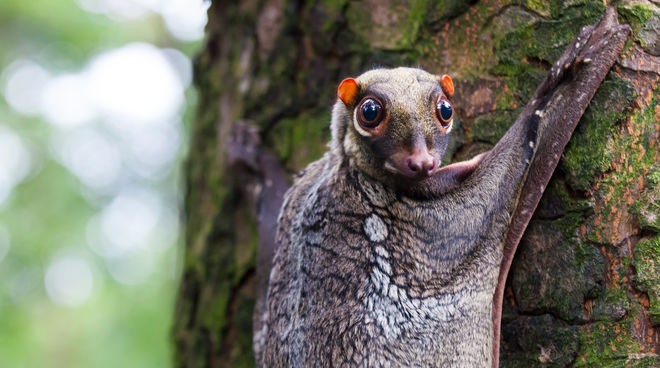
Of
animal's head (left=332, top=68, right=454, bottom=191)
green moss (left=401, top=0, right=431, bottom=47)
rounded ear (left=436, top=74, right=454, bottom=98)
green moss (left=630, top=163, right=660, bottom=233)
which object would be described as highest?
green moss (left=401, top=0, right=431, bottom=47)

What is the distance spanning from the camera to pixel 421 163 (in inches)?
106

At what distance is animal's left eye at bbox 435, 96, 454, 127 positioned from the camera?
2.95m

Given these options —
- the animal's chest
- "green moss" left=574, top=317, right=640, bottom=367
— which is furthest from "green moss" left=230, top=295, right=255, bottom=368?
"green moss" left=574, top=317, right=640, bottom=367

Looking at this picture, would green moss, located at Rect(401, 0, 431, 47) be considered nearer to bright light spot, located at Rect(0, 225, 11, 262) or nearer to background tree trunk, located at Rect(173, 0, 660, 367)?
background tree trunk, located at Rect(173, 0, 660, 367)

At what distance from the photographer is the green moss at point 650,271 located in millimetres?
2641

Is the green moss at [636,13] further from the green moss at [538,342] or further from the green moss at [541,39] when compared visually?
the green moss at [538,342]

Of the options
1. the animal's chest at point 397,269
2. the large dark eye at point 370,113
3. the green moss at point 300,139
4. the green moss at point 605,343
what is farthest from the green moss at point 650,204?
the green moss at point 300,139

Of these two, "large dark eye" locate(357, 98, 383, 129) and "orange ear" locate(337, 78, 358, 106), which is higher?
"orange ear" locate(337, 78, 358, 106)

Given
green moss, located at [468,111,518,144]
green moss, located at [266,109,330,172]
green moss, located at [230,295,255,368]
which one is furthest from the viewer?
green moss, located at [230,295,255,368]

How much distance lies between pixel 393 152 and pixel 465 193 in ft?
1.66

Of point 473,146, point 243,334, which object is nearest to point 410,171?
point 473,146

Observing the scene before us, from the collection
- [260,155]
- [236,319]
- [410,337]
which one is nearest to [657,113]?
[410,337]

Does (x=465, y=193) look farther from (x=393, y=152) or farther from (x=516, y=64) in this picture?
(x=516, y=64)

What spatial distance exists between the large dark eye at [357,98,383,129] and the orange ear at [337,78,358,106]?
13cm
